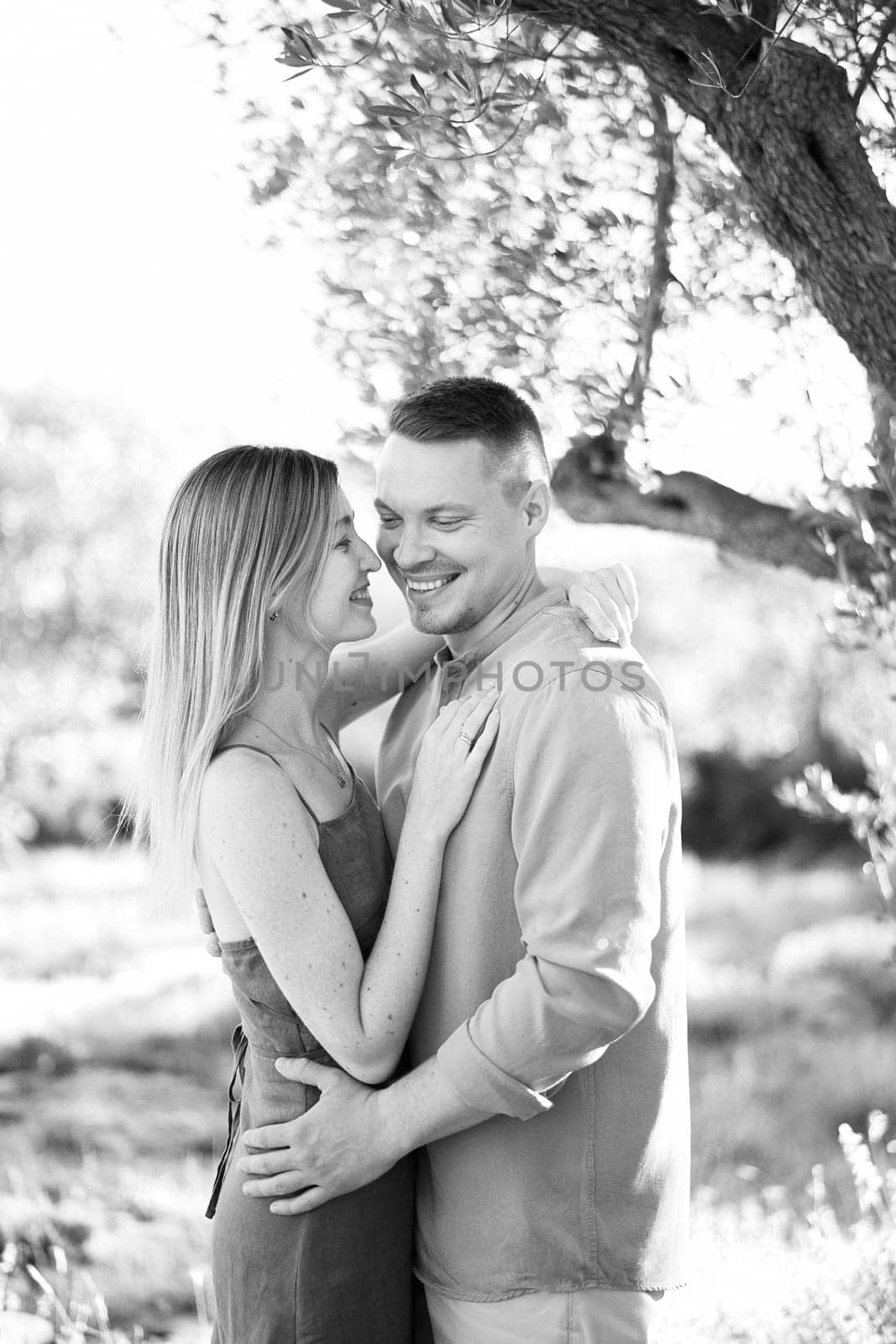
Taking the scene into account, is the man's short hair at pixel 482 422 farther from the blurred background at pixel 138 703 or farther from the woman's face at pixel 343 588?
the blurred background at pixel 138 703

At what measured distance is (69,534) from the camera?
11.4 m

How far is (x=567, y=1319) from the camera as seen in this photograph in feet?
6.46

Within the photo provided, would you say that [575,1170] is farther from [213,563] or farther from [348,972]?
[213,563]

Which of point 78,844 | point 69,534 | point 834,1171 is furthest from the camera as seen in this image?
point 78,844

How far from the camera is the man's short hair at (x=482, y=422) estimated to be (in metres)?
2.32

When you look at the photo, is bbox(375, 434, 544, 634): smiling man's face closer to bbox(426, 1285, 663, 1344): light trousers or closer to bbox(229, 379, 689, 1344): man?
bbox(229, 379, 689, 1344): man

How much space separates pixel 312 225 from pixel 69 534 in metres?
8.62

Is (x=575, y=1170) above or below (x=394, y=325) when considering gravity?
below

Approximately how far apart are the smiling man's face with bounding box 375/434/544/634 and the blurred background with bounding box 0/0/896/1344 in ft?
1.62

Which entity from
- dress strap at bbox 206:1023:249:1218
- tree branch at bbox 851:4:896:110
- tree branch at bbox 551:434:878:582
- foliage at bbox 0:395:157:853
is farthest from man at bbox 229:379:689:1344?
foliage at bbox 0:395:157:853

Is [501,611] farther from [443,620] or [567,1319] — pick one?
[567,1319]

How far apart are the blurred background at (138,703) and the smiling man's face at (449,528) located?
494mm

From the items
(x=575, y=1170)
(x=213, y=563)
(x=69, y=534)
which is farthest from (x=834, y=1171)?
(x=69, y=534)

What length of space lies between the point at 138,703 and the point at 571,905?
11794 millimetres
